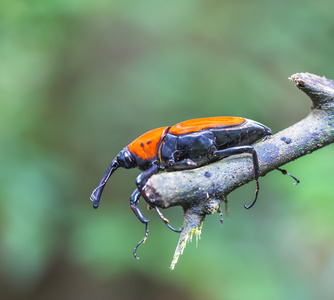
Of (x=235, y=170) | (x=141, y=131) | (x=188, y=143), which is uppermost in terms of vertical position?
(x=235, y=170)

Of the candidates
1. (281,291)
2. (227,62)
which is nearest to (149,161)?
(281,291)

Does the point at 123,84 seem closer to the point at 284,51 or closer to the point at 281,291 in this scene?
the point at 284,51

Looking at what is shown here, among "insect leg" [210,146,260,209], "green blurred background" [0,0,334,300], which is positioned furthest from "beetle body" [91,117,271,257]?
"green blurred background" [0,0,334,300]

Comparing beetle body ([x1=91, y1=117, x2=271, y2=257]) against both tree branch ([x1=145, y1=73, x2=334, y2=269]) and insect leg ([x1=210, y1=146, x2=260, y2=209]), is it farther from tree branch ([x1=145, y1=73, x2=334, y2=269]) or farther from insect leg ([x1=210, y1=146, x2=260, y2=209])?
tree branch ([x1=145, y1=73, x2=334, y2=269])

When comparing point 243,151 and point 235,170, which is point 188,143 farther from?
point 235,170

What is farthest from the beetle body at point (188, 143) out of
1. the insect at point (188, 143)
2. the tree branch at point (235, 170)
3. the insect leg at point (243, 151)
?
the tree branch at point (235, 170)

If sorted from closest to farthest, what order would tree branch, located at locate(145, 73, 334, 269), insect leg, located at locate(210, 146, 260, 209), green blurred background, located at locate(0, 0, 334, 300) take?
tree branch, located at locate(145, 73, 334, 269) < insect leg, located at locate(210, 146, 260, 209) < green blurred background, located at locate(0, 0, 334, 300)

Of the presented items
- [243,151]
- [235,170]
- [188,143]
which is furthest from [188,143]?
[235,170]
